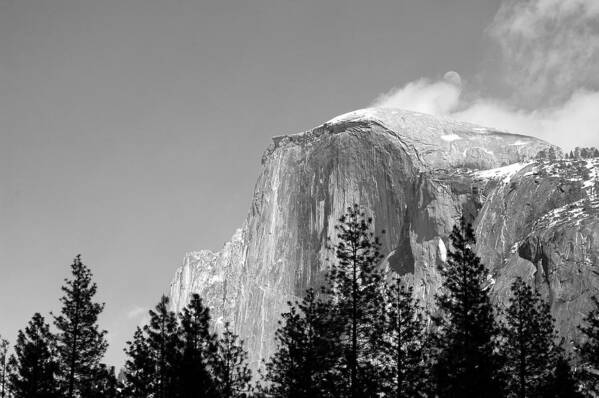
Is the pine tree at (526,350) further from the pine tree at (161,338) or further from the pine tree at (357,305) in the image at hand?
the pine tree at (161,338)

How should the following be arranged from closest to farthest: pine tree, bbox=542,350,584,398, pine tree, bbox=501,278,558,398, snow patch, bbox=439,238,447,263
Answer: pine tree, bbox=542,350,584,398 < pine tree, bbox=501,278,558,398 < snow patch, bbox=439,238,447,263

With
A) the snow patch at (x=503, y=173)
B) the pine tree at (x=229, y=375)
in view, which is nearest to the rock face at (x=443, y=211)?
the snow patch at (x=503, y=173)

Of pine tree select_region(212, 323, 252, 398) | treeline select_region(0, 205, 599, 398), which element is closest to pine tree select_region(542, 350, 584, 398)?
treeline select_region(0, 205, 599, 398)

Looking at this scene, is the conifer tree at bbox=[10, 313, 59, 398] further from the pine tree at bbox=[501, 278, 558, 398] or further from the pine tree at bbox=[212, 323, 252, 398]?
the pine tree at bbox=[501, 278, 558, 398]

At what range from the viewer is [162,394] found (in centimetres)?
5181

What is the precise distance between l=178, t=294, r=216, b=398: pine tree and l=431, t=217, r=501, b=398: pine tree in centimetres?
1388

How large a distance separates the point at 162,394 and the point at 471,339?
2112 centimetres

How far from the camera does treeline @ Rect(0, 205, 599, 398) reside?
4434 cm

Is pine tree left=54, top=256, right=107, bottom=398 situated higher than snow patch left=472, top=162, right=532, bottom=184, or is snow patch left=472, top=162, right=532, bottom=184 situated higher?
snow patch left=472, top=162, right=532, bottom=184

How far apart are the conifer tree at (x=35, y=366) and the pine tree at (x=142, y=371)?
16.5 ft

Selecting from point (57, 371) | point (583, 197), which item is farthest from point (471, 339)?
point (583, 197)

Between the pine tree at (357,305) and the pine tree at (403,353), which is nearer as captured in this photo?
the pine tree at (357,305)

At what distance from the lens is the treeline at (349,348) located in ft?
145

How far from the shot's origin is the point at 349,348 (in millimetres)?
44219
